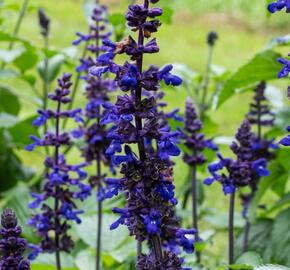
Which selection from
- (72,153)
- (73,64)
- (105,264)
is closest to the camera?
(105,264)

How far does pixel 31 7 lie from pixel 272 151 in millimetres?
1892

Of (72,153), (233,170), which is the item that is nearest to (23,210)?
(233,170)

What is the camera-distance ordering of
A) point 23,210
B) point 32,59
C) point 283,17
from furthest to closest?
point 283,17, point 32,59, point 23,210

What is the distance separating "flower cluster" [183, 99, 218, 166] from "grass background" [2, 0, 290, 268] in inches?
162

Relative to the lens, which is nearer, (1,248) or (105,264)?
(1,248)

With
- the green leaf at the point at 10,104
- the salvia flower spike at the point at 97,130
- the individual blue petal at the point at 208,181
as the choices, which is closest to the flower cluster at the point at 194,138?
the individual blue petal at the point at 208,181

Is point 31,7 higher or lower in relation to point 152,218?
higher

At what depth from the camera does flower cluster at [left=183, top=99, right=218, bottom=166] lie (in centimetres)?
303

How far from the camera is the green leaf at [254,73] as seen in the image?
10.9 ft

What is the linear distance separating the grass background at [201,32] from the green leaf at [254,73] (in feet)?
13.2

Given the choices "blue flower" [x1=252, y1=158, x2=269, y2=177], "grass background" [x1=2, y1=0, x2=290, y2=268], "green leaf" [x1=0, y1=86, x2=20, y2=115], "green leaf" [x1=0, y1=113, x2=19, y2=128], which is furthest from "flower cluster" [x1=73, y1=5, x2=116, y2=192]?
"grass background" [x1=2, y1=0, x2=290, y2=268]

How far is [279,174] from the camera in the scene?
3.80 m

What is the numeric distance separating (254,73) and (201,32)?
11.1m

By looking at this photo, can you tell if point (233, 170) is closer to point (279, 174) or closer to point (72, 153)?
point (279, 174)
